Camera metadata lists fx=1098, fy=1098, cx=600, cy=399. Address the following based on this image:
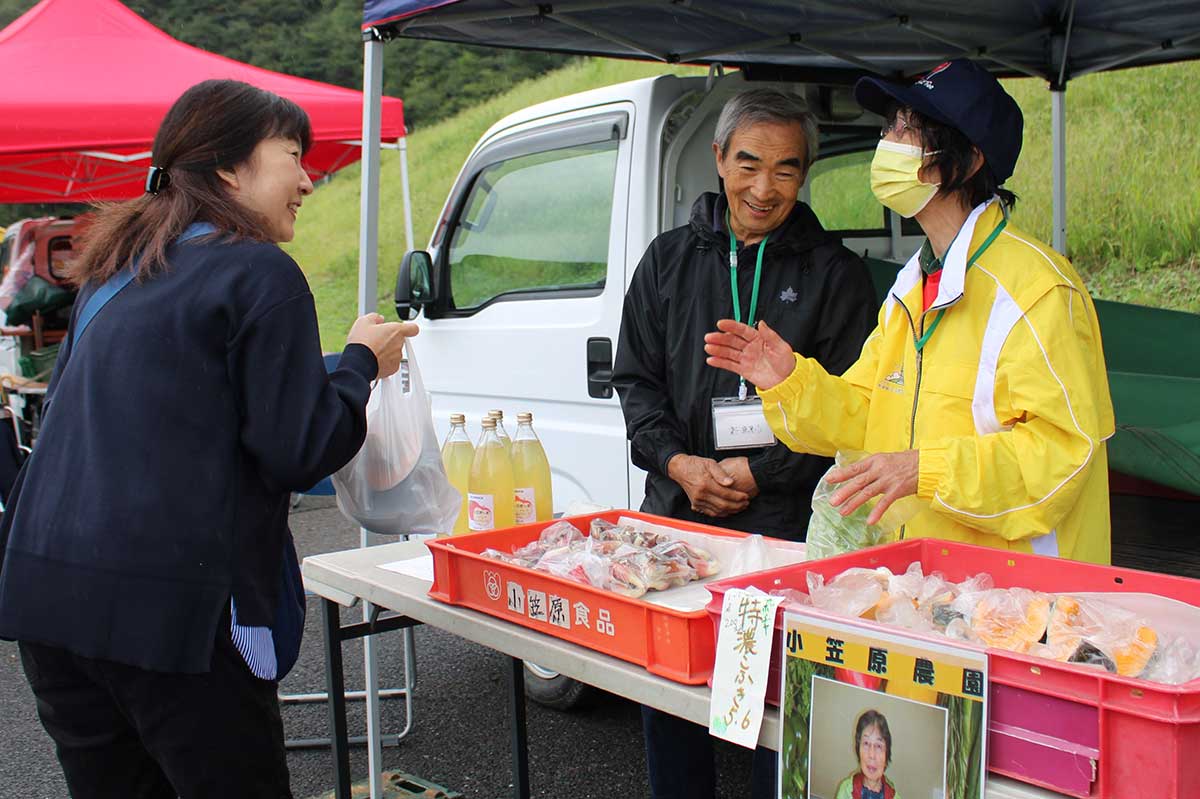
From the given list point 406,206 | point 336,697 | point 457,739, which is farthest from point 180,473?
point 406,206

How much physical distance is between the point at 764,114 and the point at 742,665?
5.33ft

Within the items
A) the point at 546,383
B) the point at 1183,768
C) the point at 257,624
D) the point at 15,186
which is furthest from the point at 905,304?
the point at 15,186

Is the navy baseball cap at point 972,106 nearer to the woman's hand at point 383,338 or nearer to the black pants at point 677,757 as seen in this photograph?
the woman's hand at point 383,338

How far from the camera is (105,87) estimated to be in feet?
22.3

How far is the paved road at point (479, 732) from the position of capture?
2.94 meters

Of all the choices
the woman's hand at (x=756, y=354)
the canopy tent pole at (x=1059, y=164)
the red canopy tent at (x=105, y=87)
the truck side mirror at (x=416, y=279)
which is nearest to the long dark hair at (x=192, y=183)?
the woman's hand at (x=756, y=354)

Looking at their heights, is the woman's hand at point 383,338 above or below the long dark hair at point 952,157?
below

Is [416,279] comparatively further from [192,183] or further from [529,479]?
[192,183]

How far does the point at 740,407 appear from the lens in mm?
2631

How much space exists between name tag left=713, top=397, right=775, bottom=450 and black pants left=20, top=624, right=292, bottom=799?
1.19 meters

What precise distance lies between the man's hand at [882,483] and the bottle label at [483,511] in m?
0.88

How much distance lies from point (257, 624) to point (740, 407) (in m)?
1.25

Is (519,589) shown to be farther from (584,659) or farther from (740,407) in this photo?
(740,407)

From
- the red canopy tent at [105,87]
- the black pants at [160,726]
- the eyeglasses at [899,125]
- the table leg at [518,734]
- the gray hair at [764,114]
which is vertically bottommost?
the table leg at [518,734]
